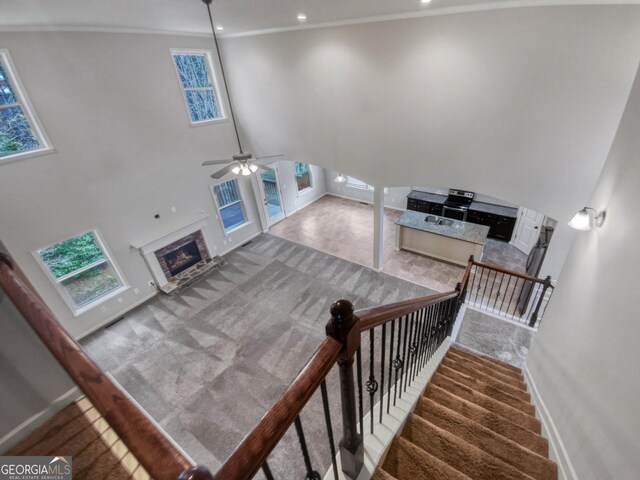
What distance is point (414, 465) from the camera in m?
1.68

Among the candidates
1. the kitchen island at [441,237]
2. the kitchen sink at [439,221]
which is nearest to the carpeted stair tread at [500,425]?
the kitchen island at [441,237]

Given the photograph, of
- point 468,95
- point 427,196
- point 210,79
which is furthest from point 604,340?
point 210,79

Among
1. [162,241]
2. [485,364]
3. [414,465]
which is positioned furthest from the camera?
[162,241]

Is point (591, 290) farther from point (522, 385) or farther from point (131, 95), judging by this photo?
point (131, 95)

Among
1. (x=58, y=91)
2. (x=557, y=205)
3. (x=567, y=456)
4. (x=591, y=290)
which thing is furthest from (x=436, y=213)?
(x=58, y=91)

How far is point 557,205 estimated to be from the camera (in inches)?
161

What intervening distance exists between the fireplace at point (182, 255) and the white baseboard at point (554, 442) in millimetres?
6882

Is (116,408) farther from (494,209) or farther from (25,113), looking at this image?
(494,209)

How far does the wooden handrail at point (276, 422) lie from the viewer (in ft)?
2.00

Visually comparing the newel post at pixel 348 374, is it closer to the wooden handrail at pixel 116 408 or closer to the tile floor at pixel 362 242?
the wooden handrail at pixel 116 408

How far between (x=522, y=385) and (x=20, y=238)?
7.49 meters

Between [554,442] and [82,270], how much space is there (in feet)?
23.6

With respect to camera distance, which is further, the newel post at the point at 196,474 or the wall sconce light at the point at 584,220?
the wall sconce light at the point at 584,220

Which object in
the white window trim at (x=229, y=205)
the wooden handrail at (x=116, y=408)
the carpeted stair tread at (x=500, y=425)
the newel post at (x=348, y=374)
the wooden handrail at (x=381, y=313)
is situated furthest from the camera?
the white window trim at (x=229, y=205)
